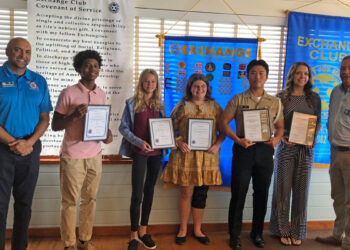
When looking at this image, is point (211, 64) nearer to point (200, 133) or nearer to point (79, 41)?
point (200, 133)

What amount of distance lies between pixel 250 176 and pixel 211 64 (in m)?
1.26

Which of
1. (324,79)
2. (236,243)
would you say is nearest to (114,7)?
(324,79)

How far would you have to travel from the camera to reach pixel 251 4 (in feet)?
10.4

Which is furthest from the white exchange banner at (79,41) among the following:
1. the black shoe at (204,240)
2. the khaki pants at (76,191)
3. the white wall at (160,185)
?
the black shoe at (204,240)

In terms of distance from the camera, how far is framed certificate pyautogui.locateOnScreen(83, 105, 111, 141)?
2.40 metres

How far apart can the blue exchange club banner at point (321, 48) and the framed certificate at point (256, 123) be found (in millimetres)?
847

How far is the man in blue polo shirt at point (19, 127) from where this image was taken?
A: 2150mm

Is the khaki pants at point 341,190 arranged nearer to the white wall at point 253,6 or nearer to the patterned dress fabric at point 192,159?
the patterned dress fabric at point 192,159

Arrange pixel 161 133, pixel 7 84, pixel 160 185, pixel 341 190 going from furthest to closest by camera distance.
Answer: pixel 160 185 → pixel 341 190 → pixel 161 133 → pixel 7 84

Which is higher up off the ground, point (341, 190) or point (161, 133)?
point (161, 133)

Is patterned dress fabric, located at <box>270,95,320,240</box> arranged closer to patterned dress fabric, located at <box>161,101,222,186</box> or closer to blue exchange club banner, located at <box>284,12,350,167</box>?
blue exchange club banner, located at <box>284,12,350,167</box>

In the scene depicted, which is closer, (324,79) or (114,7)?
(114,7)

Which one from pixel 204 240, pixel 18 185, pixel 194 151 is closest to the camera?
pixel 18 185

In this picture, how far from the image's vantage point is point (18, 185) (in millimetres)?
2287
